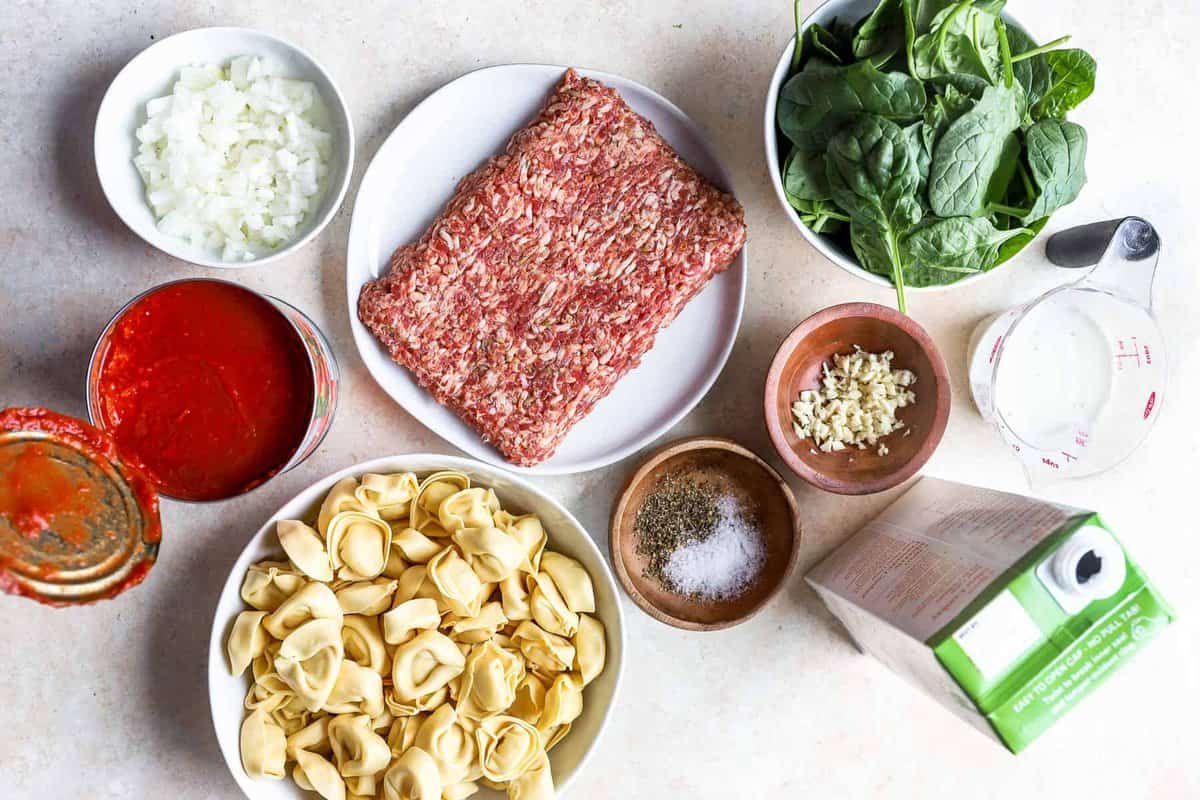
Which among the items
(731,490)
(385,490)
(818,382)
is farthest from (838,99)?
(385,490)

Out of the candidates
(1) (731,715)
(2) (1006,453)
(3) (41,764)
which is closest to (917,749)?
(1) (731,715)

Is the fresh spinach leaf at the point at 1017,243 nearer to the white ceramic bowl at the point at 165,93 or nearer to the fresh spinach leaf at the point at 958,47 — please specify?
the fresh spinach leaf at the point at 958,47

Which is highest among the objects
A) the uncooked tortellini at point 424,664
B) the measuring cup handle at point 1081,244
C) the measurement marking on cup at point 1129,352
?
the measuring cup handle at point 1081,244

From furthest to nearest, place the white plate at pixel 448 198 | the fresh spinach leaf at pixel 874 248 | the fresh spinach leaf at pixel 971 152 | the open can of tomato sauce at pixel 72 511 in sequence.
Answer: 1. the white plate at pixel 448 198
2. the fresh spinach leaf at pixel 874 248
3. the fresh spinach leaf at pixel 971 152
4. the open can of tomato sauce at pixel 72 511

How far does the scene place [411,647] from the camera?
1772 millimetres

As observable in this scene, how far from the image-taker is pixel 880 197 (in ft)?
5.39

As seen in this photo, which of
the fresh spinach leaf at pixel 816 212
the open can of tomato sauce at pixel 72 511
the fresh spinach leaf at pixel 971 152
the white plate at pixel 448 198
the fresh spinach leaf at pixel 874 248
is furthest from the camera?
the white plate at pixel 448 198

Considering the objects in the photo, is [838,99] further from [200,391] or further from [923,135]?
[200,391]

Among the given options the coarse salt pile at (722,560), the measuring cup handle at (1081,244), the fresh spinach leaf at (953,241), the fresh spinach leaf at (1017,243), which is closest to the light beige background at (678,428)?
the measuring cup handle at (1081,244)

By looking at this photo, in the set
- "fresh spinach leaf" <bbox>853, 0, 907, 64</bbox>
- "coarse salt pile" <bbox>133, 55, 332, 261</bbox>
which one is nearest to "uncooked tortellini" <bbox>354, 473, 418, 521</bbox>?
"coarse salt pile" <bbox>133, 55, 332, 261</bbox>

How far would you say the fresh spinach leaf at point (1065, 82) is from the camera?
1.76 metres

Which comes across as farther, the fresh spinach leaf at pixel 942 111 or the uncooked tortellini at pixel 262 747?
the uncooked tortellini at pixel 262 747

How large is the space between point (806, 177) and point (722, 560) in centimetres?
82

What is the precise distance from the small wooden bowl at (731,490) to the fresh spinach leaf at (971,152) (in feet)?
2.11
